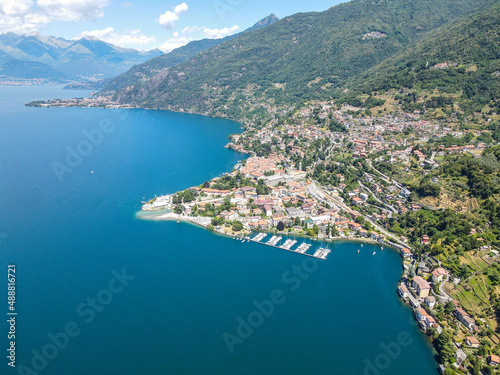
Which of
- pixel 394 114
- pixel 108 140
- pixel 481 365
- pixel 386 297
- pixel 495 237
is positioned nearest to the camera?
pixel 481 365

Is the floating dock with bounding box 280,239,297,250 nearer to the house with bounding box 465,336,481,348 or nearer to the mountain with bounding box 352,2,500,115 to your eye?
the house with bounding box 465,336,481,348

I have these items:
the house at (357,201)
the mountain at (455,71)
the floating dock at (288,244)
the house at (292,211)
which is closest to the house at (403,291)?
the floating dock at (288,244)

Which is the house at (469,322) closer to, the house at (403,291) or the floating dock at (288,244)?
the house at (403,291)

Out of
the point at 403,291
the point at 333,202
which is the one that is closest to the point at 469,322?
the point at 403,291

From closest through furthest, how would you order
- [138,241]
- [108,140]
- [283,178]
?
[138,241], [283,178], [108,140]

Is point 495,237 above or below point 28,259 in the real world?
below

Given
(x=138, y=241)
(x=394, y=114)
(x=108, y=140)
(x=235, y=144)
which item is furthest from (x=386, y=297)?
(x=108, y=140)

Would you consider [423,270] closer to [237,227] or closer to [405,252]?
[405,252]

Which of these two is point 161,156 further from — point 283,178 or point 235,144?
point 283,178
